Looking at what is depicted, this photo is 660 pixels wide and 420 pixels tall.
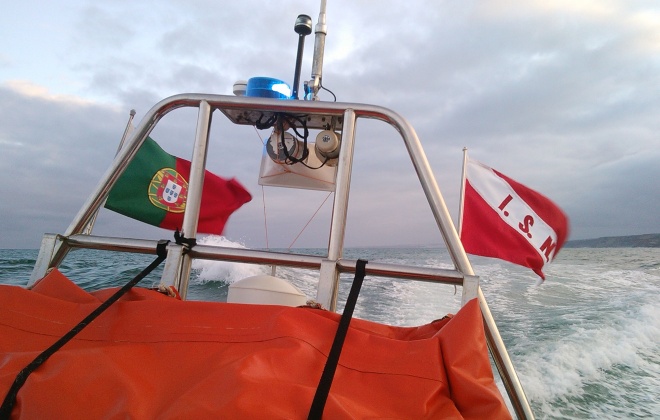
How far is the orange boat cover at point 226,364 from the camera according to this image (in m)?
0.79

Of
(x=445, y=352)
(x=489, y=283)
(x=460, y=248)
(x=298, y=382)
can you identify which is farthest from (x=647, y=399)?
(x=489, y=283)

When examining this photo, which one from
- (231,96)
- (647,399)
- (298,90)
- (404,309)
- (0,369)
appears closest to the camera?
(0,369)

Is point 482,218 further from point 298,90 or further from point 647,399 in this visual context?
point 647,399

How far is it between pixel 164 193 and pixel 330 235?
1.34 m

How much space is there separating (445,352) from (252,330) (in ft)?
1.38

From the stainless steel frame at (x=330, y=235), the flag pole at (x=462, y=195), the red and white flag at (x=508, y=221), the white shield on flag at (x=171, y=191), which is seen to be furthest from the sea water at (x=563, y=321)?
A: the white shield on flag at (x=171, y=191)

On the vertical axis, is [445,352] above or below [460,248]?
below

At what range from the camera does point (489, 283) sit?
889 centimetres

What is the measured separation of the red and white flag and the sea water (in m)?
1.92

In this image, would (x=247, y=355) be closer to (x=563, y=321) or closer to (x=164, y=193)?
(x=164, y=193)

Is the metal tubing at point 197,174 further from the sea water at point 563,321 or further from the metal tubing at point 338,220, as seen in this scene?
the sea water at point 563,321

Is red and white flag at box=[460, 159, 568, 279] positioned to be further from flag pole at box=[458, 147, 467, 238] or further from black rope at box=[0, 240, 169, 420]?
black rope at box=[0, 240, 169, 420]

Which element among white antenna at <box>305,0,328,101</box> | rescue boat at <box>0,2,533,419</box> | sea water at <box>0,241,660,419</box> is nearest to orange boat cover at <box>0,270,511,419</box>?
rescue boat at <box>0,2,533,419</box>

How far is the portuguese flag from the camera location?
2301 millimetres
